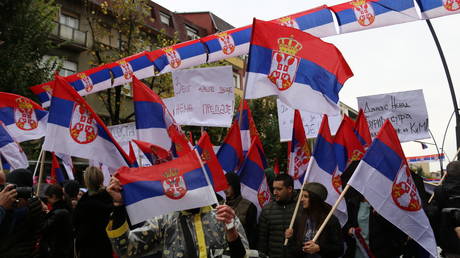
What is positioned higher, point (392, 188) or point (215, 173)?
point (215, 173)

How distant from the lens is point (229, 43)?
26.1ft

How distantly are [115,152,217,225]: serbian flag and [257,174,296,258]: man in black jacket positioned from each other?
2.00 meters

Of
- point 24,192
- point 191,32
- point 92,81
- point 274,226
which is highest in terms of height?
point 191,32

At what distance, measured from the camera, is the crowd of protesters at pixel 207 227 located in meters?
3.28

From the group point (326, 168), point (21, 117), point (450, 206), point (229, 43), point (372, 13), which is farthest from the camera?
point (21, 117)

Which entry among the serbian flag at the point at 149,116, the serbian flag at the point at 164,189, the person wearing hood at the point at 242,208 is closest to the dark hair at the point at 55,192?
the serbian flag at the point at 149,116

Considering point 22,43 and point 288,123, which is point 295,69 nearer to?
point 288,123

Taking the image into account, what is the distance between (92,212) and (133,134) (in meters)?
5.91

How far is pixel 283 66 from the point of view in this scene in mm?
5242

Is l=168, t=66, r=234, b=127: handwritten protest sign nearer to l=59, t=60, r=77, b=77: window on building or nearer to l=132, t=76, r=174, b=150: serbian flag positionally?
l=132, t=76, r=174, b=150: serbian flag

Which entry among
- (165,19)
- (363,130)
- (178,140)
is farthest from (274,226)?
(165,19)

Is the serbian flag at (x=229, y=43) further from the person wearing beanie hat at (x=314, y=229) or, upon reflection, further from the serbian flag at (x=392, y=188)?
the serbian flag at (x=392, y=188)

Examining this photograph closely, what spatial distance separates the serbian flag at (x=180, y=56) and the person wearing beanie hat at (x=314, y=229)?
13.6 feet

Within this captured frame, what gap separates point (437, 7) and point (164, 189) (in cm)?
490
